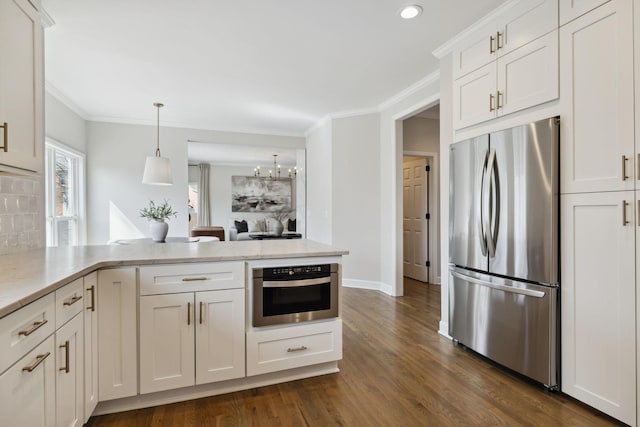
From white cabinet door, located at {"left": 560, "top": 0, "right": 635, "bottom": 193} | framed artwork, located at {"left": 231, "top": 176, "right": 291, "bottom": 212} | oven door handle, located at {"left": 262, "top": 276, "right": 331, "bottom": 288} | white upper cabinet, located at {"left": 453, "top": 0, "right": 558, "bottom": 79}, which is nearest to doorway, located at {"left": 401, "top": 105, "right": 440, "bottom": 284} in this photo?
white upper cabinet, located at {"left": 453, "top": 0, "right": 558, "bottom": 79}

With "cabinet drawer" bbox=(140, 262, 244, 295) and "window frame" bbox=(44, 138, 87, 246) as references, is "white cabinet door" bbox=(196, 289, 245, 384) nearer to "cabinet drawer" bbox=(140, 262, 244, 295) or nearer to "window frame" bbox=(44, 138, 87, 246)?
"cabinet drawer" bbox=(140, 262, 244, 295)

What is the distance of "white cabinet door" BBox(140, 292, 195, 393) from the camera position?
1.93 meters

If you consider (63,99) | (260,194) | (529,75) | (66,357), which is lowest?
(66,357)

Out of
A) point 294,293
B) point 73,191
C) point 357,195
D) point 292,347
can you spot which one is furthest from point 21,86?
point 357,195

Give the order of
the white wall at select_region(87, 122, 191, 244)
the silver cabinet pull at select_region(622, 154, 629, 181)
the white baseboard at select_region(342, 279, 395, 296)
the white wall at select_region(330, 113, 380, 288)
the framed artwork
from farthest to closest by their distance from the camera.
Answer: the framed artwork
the white wall at select_region(87, 122, 191, 244)
the white wall at select_region(330, 113, 380, 288)
the white baseboard at select_region(342, 279, 395, 296)
the silver cabinet pull at select_region(622, 154, 629, 181)

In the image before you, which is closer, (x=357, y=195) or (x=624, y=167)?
(x=624, y=167)

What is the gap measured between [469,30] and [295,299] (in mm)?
2516

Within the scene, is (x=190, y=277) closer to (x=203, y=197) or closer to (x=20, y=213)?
(x=20, y=213)

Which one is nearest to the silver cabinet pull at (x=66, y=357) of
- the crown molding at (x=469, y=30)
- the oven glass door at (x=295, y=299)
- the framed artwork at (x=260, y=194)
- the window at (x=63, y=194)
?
the oven glass door at (x=295, y=299)

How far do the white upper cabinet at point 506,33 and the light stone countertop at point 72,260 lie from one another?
1867mm

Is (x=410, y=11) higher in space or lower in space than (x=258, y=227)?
higher

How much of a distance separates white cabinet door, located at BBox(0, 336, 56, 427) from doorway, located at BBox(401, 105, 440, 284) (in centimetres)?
476

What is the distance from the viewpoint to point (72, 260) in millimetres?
1858

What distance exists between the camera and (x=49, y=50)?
3094mm
